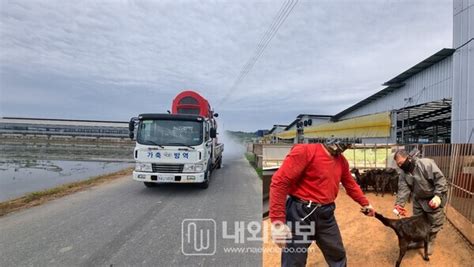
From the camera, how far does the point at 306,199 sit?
283 centimetres

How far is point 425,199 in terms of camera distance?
4.28m

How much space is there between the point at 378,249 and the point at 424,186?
1163mm

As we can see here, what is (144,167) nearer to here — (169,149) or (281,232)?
(169,149)

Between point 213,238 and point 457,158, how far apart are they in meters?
4.53

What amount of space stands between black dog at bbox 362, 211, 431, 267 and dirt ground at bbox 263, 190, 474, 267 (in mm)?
348

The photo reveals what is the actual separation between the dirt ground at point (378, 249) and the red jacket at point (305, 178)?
1.69 metres

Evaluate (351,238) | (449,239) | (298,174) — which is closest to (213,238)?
(351,238)

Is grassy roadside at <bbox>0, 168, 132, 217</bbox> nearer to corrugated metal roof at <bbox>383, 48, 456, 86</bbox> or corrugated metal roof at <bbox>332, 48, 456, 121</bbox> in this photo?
corrugated metal roof at <bbox>332, 48, 456, 121</bbox>

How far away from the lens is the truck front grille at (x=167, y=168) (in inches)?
371

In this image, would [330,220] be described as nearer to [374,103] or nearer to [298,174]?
[298,174]

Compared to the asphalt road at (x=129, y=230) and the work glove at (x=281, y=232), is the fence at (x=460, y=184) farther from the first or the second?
the work glove at (x=281, y=232)

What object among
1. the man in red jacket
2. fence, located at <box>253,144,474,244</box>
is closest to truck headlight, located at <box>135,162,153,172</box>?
fence, located at <box>253,144,474,244</box>

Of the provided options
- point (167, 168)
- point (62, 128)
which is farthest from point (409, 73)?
point (62, 128)

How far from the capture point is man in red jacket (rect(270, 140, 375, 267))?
271cm
